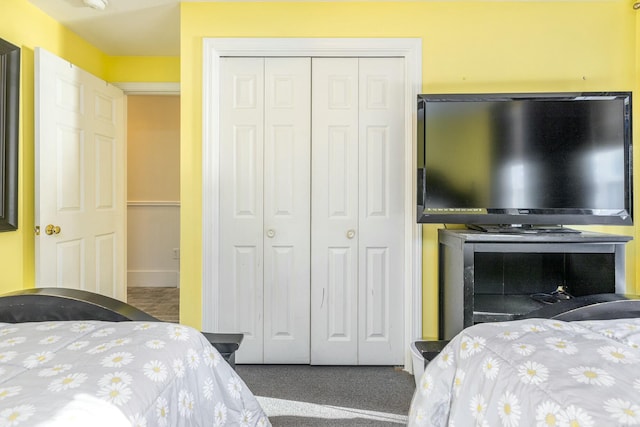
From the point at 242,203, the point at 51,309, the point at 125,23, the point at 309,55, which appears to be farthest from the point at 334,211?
the point at 125,23

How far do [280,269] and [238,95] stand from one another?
117 cm

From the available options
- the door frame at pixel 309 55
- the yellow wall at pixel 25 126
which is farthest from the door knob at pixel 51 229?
the door frame at pixel 309 55

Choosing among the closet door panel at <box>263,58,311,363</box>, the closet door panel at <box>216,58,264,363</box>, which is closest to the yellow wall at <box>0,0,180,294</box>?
the closet door panel at <box>216,58,264,363</box>

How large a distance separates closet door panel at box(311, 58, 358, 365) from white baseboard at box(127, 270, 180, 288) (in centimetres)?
289

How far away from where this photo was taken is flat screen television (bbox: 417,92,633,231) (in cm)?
208

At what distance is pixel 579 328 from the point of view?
3.19ft

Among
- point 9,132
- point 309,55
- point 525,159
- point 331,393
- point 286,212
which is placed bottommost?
point 331,393

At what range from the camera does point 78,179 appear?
8.84ft

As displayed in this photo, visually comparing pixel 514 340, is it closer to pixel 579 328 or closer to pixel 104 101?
pixel 579 328

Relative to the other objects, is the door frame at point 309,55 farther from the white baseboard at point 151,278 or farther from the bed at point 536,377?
the white baseboard at point 151,278

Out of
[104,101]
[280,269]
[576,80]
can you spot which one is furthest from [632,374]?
[104,101]

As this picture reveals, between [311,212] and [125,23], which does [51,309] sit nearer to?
[311,212]

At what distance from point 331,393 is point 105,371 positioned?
1617mm

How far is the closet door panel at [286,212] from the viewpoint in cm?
251
